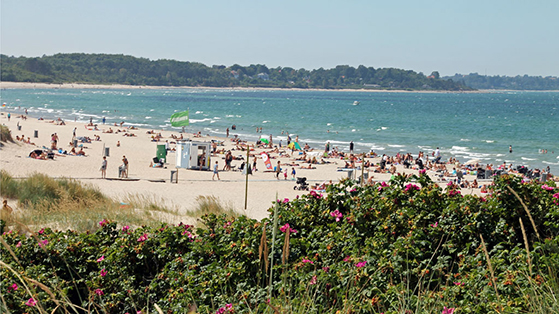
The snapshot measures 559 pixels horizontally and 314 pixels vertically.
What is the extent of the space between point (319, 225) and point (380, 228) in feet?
2.48

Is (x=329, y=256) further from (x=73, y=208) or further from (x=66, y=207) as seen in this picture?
(x=66, y=207)

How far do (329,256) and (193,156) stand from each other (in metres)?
21.7

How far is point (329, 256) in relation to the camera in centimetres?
471

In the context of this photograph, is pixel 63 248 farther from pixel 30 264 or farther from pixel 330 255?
pixel 330 255

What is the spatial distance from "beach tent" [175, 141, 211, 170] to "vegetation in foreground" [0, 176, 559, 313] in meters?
20.3

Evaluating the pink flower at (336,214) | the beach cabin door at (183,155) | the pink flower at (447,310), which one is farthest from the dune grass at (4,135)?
the pink flower at (447,310)

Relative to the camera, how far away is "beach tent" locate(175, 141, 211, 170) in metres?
25.8

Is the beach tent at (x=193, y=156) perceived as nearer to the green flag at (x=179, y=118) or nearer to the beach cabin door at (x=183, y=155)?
the beach cabin door at (x=183, y=155)

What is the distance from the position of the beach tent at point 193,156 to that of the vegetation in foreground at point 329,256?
66.7 feet

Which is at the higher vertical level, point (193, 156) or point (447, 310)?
point (447, 310)

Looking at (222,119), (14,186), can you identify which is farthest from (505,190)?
(222,119)

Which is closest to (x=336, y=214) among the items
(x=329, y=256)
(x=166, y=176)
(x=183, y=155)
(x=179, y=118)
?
(x=329, y=256)

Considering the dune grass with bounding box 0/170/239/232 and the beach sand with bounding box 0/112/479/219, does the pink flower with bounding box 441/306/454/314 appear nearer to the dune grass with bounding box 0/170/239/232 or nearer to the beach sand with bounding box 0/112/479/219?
the dune grass with bounding box 0/170/239/232

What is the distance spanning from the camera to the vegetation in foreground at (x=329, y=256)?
3.90 meters
